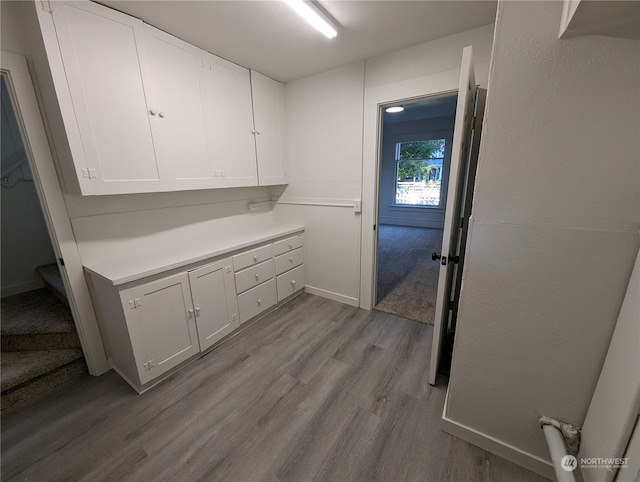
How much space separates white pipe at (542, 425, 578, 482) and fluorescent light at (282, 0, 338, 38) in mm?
2556

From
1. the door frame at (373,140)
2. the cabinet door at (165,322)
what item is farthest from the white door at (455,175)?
the cabinet door at (165,322)

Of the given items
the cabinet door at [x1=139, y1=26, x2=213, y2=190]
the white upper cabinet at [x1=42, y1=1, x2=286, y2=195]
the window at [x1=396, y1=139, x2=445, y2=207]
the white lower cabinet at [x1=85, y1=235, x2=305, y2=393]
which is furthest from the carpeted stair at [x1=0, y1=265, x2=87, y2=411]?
the window at [x1=396, y1=139, x2=445, y2=207]

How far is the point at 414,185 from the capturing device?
675cm

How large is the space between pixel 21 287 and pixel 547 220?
13.6ft

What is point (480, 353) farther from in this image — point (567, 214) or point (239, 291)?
point (239, 291)

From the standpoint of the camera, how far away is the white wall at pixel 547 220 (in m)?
0.89

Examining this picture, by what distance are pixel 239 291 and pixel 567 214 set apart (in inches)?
87.3

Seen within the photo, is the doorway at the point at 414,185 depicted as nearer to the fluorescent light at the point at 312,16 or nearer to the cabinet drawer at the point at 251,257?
the cabinet drawer at the point at 251,257

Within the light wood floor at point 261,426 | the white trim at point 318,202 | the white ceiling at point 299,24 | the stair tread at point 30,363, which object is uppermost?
the white ceiling at point 299,24

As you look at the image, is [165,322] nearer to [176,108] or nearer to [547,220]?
[176,108]

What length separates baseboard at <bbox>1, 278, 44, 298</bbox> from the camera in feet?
7.73

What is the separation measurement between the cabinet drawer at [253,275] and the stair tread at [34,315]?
4.08ft

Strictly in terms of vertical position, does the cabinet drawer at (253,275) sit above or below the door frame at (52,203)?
below

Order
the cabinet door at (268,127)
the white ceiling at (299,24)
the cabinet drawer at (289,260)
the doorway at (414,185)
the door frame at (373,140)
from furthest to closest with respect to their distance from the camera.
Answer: the doorway at (414,185)
the cabinet drawer at (289,260)
the cabinet door at (268,127)
the door frame at (373,140)
the white ceiling at (299,24)
